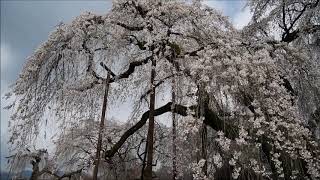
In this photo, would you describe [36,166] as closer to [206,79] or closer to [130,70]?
[130,70]

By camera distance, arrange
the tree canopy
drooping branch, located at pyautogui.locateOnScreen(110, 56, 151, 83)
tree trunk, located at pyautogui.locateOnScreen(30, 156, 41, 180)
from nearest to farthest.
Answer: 1. the tree canopy
2. drooping branch, located at pyautogui.locateOnScreen(110, 56, 151, 83)
3. tree trunk, located at pyautogui.locateOnScreen(30, 156, 41, 180)

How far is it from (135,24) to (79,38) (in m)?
1.09

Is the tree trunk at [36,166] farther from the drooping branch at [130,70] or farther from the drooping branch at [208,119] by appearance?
the drooping branch at [130,70]

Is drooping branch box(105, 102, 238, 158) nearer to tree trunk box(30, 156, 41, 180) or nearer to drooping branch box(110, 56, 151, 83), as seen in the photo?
drooping branch box(110, 56, 151, 83)

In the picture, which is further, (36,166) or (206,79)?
(36,166)

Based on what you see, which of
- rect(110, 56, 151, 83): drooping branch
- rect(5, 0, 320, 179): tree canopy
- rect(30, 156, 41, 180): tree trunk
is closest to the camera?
rect(5, 0, 320, 179): tree canopy

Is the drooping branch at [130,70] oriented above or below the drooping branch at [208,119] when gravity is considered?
above

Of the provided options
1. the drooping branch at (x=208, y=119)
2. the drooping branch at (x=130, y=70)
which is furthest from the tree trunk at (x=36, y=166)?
the drooping branch at (x=130, y=70)

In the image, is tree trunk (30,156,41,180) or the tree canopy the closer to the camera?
the tree canopy

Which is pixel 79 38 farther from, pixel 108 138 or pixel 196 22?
pixel 108 138

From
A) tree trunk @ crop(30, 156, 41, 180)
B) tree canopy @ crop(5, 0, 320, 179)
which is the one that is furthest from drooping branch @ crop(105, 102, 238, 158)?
tree trunk @ crop(30, 156, 41, 180)

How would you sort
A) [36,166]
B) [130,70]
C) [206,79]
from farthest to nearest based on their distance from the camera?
[36,166] → [130,70] → [206,79]

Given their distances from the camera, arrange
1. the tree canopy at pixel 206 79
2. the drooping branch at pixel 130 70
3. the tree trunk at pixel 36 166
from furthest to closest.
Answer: the tree trunk at pixel 36 166 → the drooping branch at pixel 130 70 → the tree canopy at pixel 206 79

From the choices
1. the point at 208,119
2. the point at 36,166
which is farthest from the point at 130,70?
the point at 36,166
